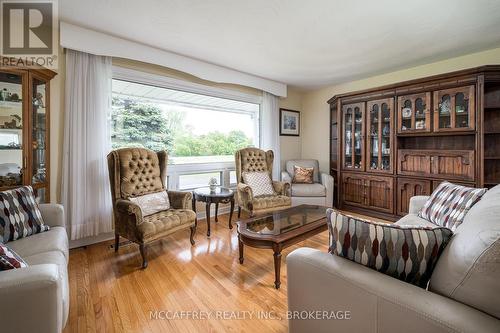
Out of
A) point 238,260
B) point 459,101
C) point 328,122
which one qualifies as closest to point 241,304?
point 238,260

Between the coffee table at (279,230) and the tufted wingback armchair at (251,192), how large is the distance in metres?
0.49

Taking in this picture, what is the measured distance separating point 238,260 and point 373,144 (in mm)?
2957

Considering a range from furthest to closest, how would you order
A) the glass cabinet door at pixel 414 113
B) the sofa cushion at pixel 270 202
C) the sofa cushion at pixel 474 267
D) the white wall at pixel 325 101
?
the white wall at pixel 325 101 → the glass cabinet door at pixel 414 113 → the sofa cushion at pixel 270 202 → the sofa cushion at pixel 474 267

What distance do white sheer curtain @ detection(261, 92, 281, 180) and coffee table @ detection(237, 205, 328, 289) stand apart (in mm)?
1875

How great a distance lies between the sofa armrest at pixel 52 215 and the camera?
6.50 feet

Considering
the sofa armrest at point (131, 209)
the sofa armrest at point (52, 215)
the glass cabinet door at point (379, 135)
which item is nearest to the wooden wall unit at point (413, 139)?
the glass cabinet door at point (379, 135)

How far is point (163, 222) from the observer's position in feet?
7.79

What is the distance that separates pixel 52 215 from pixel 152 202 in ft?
2.84

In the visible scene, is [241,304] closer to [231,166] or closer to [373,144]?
[231,166]

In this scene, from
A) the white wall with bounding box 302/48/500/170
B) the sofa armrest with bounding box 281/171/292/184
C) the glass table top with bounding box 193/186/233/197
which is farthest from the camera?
the sofa armrest with bounding box 281/171/292/184

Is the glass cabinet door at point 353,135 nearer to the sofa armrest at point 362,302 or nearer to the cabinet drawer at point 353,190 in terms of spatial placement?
the cabinet drawer at point 353,190

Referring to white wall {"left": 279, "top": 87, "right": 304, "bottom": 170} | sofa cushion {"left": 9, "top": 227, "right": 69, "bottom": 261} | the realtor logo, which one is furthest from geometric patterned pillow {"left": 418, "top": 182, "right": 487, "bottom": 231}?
the realtor logo

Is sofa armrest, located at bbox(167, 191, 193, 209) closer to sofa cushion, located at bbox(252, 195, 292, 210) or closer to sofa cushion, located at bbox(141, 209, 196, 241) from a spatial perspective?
sofa cushion, located at bbox(141, 209, 196, 241)

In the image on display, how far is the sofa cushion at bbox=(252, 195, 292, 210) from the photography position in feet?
10.4
